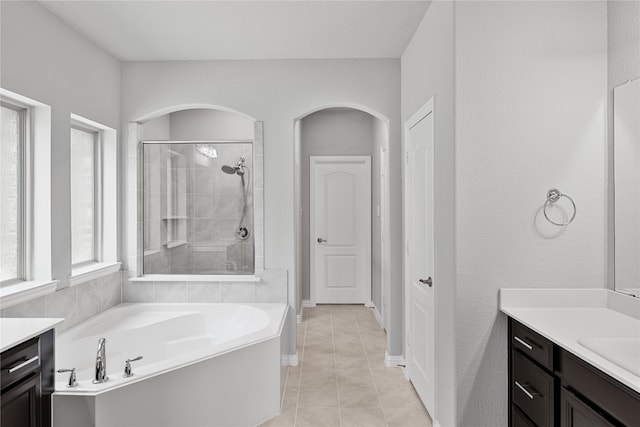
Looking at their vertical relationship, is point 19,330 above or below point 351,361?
above

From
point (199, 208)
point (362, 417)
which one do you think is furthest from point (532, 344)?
point (199, 208)

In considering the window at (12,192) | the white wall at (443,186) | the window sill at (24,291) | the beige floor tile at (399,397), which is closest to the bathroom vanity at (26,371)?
the window sill at (24,291)

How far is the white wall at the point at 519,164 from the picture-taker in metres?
2.12

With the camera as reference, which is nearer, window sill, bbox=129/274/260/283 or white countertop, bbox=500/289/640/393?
white countertop, bbox=500/289/640/393

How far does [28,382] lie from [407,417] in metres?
2.12

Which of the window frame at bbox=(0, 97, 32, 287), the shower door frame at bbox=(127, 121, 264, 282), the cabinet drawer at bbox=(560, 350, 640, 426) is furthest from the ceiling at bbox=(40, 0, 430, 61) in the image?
the cabinet drawer at bbox=(560, 350, 640, 426)

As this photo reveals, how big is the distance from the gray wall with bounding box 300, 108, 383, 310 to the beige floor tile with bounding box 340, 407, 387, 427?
2.67m

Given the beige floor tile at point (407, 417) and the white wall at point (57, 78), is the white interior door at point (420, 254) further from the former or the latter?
the white wall at point (57, 78)

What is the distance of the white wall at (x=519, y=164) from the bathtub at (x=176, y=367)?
4.07ft

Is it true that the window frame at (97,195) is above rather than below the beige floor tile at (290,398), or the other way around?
above

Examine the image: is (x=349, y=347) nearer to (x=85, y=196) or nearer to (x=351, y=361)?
(x=351, y=361)

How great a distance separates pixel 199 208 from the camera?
3.79 metres

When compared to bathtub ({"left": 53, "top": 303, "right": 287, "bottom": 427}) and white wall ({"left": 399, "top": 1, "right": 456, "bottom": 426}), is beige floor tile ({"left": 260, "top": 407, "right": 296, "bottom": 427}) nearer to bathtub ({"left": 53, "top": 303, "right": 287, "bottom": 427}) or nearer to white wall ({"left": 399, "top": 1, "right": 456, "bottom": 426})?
bathtub ({"left": 53, "top": 303, "right": 287, "bottom": 427})

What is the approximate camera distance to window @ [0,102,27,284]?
2.49 meters
